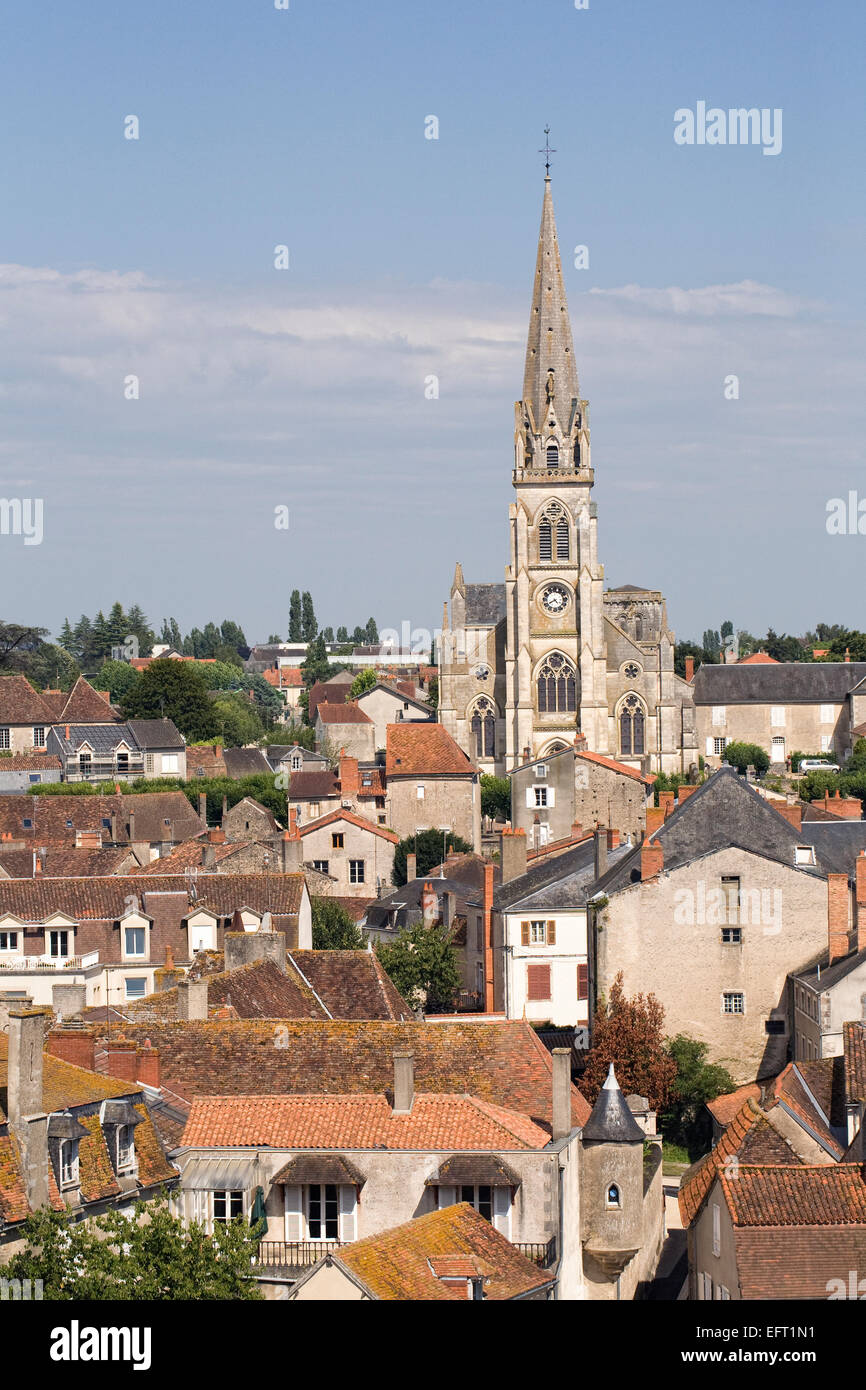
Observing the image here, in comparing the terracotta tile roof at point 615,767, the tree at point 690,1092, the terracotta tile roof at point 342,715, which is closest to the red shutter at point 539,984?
the tree at point 690,1092

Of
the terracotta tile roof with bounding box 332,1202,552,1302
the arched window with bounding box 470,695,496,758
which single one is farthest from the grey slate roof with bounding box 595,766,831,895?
the arched window with bounding box 470,695,496,758

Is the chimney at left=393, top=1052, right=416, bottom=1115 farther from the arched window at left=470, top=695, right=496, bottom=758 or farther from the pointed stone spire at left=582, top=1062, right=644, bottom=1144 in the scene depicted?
the arched window at left=470, top=695, right=496, bottom=758

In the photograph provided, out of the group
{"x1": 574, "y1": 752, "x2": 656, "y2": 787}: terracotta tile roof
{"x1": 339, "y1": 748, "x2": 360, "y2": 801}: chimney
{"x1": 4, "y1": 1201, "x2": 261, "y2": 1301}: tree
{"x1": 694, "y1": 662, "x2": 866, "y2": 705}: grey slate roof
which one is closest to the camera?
{"x1": 4, "y1": 1201, "x2": 261, "y2": 1301}: tree

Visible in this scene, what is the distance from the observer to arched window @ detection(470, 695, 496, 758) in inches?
4471

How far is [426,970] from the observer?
53.2 metres

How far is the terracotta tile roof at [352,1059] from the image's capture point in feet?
91.0

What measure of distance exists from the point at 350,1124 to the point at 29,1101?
486 centimetres

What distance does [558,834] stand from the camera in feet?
275

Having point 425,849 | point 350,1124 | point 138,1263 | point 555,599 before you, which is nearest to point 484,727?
point 555,599

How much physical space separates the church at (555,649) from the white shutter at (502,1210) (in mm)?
85424

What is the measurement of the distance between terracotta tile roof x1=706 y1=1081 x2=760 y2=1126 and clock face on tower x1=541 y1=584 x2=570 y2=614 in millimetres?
74671

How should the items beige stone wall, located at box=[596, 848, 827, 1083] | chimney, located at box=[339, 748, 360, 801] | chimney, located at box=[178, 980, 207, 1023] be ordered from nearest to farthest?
1. chimney, located at box=[178, 980, 207, 1023]
2. beige stone wall, located at box=[596, 848, 827, 1083]
3. chimney, located at box=[339, 748, 360, 801]

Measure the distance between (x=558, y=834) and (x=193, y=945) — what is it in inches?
1514

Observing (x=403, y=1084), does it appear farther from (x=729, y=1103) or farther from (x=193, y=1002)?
(x=729, y=1103)
